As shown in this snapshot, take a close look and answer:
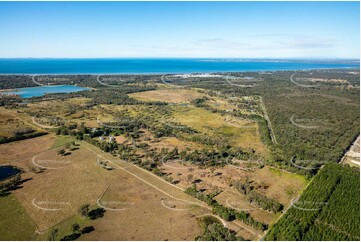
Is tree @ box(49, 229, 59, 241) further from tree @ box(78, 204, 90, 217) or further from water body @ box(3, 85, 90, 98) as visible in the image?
water body @ box(3, 85, 90, 98)

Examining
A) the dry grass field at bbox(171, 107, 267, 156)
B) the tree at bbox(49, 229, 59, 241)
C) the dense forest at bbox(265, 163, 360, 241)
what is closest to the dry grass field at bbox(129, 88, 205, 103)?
the dry grass field at bbox(171, 107, 267, 156)

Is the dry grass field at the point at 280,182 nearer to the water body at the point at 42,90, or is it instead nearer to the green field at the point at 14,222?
the green field at the point at 14,222

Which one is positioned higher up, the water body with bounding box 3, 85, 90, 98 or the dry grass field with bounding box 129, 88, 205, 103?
the water body with bounding box 3, 85, 90, 98

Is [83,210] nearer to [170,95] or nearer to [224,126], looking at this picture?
[224,126]

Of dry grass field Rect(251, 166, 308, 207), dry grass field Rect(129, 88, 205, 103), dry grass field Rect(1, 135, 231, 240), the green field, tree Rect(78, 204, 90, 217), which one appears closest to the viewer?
the green field

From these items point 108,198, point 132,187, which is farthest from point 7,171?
point 132,187
